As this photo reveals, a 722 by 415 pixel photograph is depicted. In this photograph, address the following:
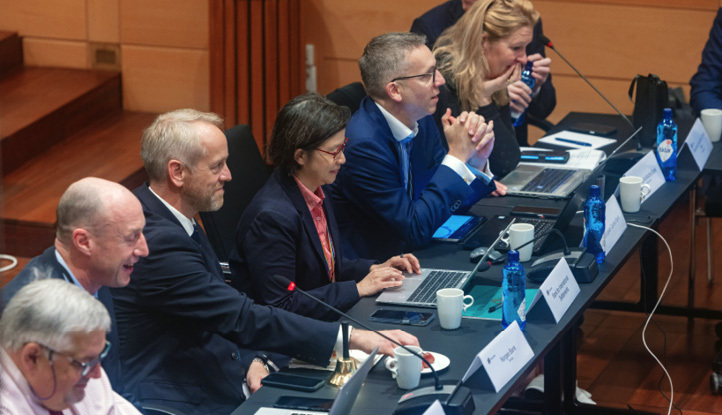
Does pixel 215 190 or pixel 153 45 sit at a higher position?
pixel 215 190

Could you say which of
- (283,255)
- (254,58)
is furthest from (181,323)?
(254,58)

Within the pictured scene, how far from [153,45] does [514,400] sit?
3.58m

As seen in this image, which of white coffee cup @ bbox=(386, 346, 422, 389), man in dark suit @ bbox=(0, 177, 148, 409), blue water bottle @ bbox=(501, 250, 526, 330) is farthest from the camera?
blue water bottle @ bbox=(501, 250, 526, 330)

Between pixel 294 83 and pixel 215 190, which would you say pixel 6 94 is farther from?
pixel 215 190

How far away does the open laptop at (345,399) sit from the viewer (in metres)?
2.00

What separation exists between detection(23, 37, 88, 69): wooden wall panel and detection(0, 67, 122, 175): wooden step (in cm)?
7

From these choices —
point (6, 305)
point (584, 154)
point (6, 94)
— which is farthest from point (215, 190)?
point (6, 94)

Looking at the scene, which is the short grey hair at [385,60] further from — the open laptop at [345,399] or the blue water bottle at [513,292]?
the open laptop at [345,399]

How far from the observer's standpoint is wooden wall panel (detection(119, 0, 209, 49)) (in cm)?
597

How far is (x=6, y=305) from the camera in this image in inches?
68.6

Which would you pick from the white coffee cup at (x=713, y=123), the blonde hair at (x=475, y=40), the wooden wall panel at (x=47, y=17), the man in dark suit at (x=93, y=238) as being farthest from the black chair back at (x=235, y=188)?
the wooden wall panel at (x=47, y=17)

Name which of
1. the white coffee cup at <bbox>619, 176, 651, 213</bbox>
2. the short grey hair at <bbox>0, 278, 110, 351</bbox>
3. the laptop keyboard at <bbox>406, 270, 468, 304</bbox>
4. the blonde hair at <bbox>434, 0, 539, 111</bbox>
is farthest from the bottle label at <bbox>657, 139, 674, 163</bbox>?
the short grey hair at <bbox>0, 278, 110, 351</bbox>

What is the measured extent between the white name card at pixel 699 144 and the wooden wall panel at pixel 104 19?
11.5ft

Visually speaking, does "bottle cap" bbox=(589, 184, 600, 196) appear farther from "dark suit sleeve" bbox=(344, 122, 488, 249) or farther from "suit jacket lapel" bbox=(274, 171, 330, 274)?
"suit jacket lapel" bbox=(274, 171, 330, 274)
